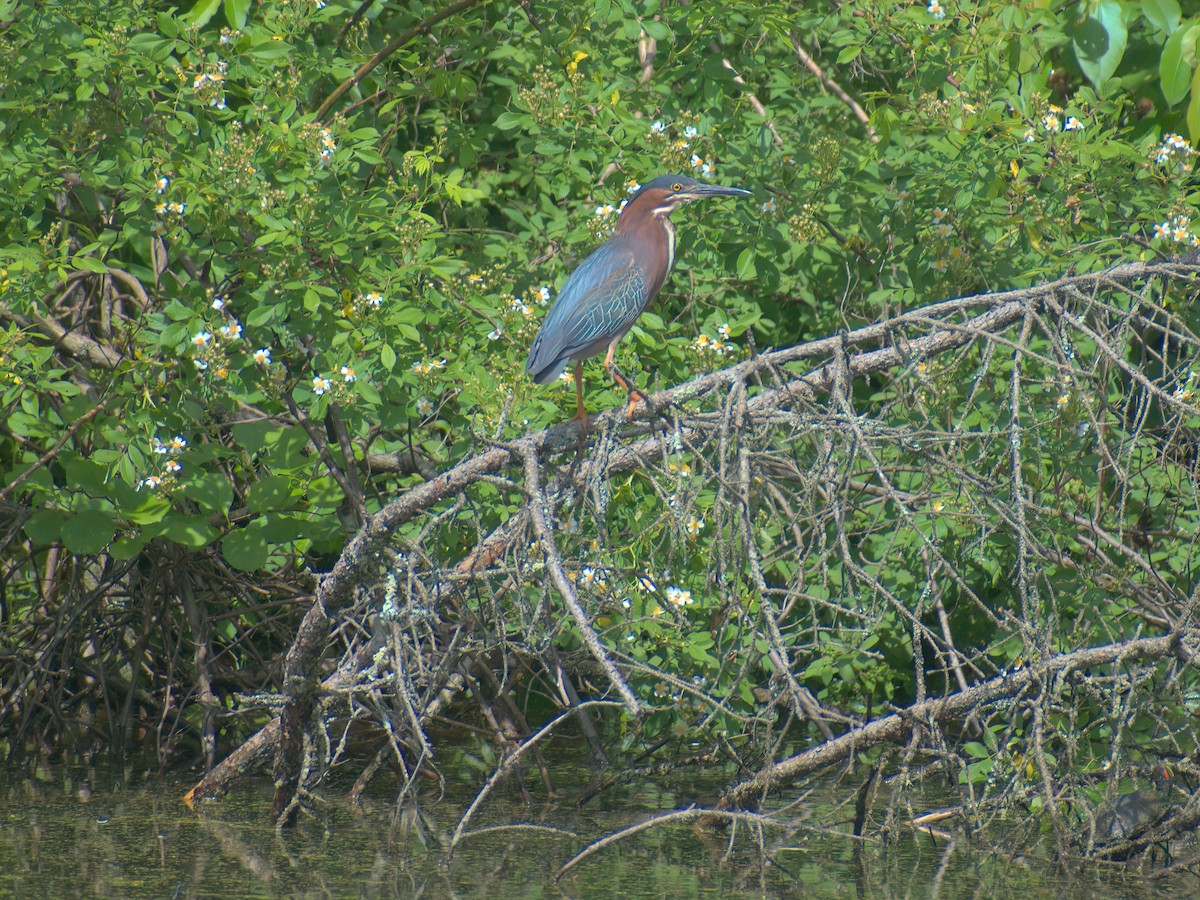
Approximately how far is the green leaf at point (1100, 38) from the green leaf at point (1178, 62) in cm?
19

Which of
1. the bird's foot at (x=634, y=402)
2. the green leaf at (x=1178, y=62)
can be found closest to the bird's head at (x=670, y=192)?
the bird's foot at (x=634, y=402)

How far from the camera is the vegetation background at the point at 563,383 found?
3936 mm

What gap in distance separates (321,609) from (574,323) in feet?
3.68

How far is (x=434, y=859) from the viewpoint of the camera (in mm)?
4152

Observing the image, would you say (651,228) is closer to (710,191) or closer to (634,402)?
(710,191)

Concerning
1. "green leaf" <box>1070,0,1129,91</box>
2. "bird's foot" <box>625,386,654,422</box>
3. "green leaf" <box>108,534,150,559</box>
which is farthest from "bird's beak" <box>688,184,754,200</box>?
"green leaf" <box>108,534,150,559</box>

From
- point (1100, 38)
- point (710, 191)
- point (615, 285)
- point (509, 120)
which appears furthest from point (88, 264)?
point (1100, 38)

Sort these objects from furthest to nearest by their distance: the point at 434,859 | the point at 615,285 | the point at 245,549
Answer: the point at 245,549 < the point at 615,285 < the point at 434,859

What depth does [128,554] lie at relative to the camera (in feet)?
A: 15.6

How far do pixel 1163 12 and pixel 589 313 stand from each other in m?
2.13

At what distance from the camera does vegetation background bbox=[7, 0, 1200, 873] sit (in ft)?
12.9

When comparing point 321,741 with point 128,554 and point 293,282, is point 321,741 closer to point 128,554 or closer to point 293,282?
point 128,554

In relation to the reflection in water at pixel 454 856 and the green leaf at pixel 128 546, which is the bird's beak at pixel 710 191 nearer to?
the reflection in water at pixel 454 856

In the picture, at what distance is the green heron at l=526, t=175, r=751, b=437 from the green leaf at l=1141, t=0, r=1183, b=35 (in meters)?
1.41
